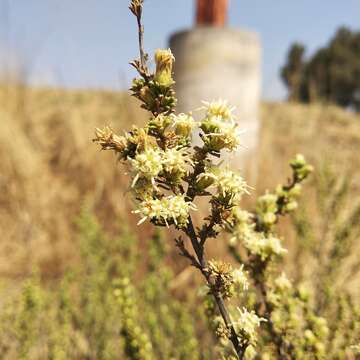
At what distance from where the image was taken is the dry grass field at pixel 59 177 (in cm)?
404

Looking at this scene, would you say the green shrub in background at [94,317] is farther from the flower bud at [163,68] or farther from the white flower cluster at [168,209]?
the flower bud at [163,68]

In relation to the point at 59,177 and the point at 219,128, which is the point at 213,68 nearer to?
the point at 59,177

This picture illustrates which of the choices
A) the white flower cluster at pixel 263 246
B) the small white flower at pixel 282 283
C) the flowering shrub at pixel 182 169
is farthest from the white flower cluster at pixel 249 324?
the small white flower at pixel 282 283

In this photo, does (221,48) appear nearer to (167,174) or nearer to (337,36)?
(167,174)

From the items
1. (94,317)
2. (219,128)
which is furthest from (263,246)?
(94,317)

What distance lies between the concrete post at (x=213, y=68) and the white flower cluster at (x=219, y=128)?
12.9 feet

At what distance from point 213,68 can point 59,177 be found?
2083 mm

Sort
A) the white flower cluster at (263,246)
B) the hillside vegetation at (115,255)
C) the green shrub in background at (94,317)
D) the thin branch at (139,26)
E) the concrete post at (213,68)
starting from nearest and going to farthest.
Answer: the thin branch at (139,26) < the white flower cluster at (263,246) < the hillside vegetation at (115,255) < the green shrub in background at (94,317) < the concrete post at (213,68)

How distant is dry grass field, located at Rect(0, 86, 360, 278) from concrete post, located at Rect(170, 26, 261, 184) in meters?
0.57

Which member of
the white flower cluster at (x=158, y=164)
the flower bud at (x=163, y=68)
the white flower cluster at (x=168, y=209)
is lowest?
the white flower cluster at (x=168, y=209)

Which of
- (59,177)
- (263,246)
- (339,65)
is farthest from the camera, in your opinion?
(339,65)

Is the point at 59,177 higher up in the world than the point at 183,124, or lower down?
higher up

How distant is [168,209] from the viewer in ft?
2.52

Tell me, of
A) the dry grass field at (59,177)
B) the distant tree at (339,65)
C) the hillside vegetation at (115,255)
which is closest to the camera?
the hillside vegetation at (115,255)
